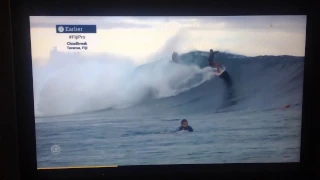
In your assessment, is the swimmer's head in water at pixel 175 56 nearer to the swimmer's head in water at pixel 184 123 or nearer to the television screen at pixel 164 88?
the television screen at pixel 164 88

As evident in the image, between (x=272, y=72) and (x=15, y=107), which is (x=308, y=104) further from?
(x=15, y=107)

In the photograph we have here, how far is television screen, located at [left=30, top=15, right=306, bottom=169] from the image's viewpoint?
2.95ft

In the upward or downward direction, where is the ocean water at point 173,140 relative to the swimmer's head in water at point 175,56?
downward

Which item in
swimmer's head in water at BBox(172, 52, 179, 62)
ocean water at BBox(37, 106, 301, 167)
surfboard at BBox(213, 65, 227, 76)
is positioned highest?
swimmer's head in water at BBox(172, 52, 179, 62)

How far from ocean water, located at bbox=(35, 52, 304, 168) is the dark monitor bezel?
17mm

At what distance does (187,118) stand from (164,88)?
88mm

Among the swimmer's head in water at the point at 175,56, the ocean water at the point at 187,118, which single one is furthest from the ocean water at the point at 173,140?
the swimmer's head in water at the point at 175,56

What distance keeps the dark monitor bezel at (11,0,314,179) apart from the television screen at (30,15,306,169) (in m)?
0.01

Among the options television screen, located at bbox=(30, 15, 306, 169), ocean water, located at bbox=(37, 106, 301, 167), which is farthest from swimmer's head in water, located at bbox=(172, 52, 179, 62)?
ocean water, located at bbox=(37, 106, 301, 167)

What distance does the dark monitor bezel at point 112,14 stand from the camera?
882mm
